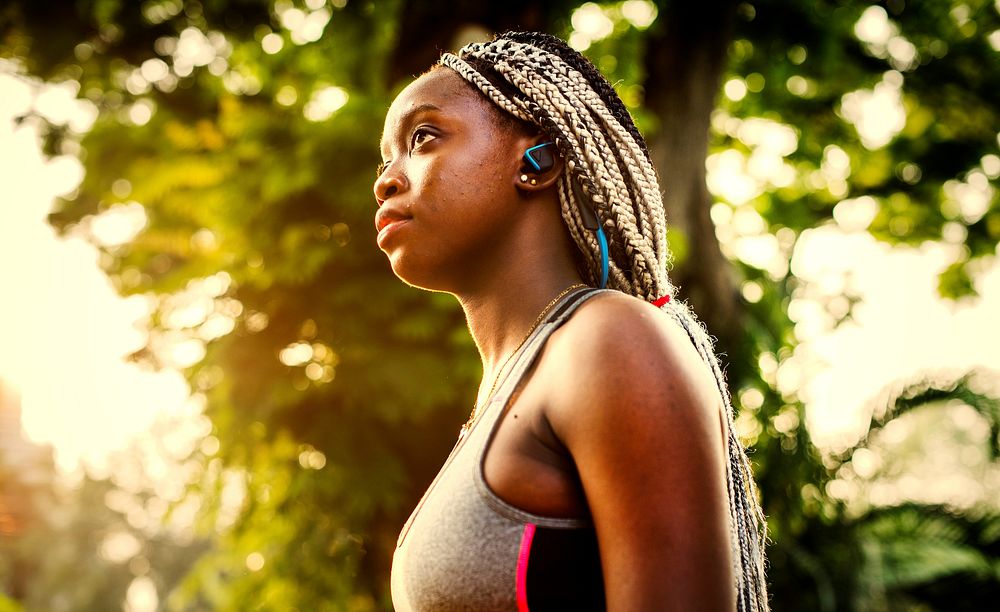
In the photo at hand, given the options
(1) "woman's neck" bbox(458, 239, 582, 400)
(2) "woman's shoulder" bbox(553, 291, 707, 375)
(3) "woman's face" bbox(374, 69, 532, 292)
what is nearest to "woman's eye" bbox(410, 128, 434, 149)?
(3) "woman's face" bbox(374, 69, 532, 292)

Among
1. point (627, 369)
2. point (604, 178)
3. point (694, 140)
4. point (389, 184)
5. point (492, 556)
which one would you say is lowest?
point (492, 556)

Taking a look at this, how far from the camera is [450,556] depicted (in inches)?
54.8

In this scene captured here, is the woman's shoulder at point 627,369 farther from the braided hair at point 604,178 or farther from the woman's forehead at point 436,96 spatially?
the woman's forehead at point 436,96

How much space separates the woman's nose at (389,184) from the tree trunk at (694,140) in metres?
5.14

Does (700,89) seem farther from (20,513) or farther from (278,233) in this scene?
(20,513)

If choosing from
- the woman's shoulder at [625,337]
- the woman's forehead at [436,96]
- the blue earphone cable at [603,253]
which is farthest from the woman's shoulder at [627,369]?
the woman's forehead at [436,96]

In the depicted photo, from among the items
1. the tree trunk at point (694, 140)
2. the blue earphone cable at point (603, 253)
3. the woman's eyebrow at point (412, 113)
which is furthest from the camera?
the tree trunk at point (694, 140)

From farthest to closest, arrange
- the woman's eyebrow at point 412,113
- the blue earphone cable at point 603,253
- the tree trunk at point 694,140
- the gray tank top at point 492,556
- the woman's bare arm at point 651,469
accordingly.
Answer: the tree trunk at point 694,140 → the woman's eyebrow at point 412,113 → the blue earphone cable at point 603,253 → the gray tank top at point 492,556 → the woman's bare arm at point 651,469

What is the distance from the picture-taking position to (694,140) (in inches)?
282

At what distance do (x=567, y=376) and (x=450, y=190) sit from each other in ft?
1.75

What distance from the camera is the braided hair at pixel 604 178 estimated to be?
172 centimetres

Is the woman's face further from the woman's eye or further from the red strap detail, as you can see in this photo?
the red strap detail

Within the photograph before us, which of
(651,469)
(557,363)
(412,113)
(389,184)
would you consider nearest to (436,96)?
(412,113)

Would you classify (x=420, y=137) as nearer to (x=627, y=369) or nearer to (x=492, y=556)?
(x=627, y=369)
